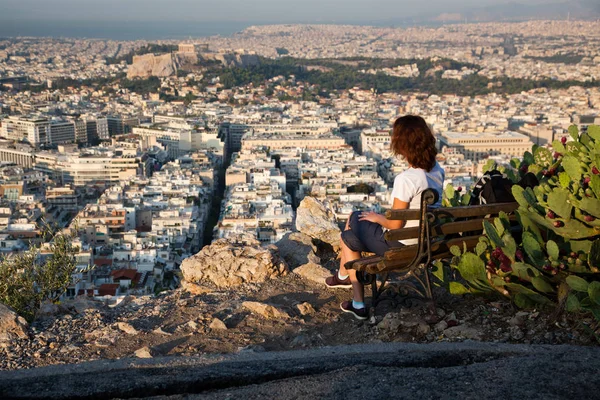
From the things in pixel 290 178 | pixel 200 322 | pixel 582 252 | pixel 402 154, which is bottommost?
pixel 290 178

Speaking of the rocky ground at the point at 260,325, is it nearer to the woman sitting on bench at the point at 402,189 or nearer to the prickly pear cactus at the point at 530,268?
the prickly pear cactus at the point at 530,268

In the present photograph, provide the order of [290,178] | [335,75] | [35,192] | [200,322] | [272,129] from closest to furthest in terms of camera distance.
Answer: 1. [200,322]
2. [35,192]
3. [290,178]
4. [272,129]
5. [335,75]

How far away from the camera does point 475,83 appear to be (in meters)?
62.7

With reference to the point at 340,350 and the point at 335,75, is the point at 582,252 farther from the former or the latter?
the point at 335,75

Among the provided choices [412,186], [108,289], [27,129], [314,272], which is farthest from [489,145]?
[412,186]

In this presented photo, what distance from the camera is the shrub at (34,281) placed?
4500mm

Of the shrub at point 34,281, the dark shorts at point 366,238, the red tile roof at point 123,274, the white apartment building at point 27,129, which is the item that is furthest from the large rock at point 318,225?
the white apartment building at point 27,129

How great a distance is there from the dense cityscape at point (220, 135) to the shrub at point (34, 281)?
49.5 inches

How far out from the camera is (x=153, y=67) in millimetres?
67000

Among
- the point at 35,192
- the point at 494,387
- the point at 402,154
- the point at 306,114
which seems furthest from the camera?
the point at 306,114

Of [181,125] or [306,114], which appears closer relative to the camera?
[181,125]

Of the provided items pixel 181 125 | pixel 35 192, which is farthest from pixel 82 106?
pixel 35 192

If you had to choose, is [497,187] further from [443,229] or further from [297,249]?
[297,249]

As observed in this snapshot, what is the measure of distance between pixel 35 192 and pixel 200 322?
75.1 feet
